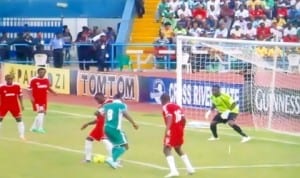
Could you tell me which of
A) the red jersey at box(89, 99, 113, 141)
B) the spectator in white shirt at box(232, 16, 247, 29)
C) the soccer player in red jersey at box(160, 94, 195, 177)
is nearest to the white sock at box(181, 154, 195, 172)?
the soccer player in red jersey at box(160, 94, 195, 177)

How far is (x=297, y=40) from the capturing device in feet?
133

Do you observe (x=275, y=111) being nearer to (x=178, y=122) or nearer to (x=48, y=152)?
(x=48, y=152)

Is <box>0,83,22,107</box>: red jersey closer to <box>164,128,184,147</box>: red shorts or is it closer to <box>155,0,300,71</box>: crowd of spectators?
<box>164,128,184,147</box>: red shorts

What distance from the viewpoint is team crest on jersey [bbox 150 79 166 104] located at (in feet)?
110

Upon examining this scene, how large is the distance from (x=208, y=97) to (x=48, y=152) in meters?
9.21

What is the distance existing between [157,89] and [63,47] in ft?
39.1

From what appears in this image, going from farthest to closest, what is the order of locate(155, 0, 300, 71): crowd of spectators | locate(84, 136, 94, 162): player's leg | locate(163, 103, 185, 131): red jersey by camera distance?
locate(155, 0, 300, 71): crowd of spectators < locate(84, 136, 94, 162): player's leg < locate(163, 103, 185, 131): red jersey

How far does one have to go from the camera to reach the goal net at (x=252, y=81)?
26125 mm

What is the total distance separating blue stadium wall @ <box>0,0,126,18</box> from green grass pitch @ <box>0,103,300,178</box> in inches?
806

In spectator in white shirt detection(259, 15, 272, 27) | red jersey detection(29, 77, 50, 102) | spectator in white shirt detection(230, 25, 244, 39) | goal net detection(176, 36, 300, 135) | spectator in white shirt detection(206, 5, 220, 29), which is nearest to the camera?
red jersey detection(29, 77, 50, 102)

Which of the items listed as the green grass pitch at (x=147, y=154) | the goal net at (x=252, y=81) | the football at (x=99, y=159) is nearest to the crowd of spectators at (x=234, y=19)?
the goal net at (x=252, y=81)

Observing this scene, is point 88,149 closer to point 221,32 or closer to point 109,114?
point 109,114

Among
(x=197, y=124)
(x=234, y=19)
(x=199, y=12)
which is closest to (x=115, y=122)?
A: (x=197, y=124)

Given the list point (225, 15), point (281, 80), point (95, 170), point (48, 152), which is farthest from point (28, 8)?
point (95, 170)
